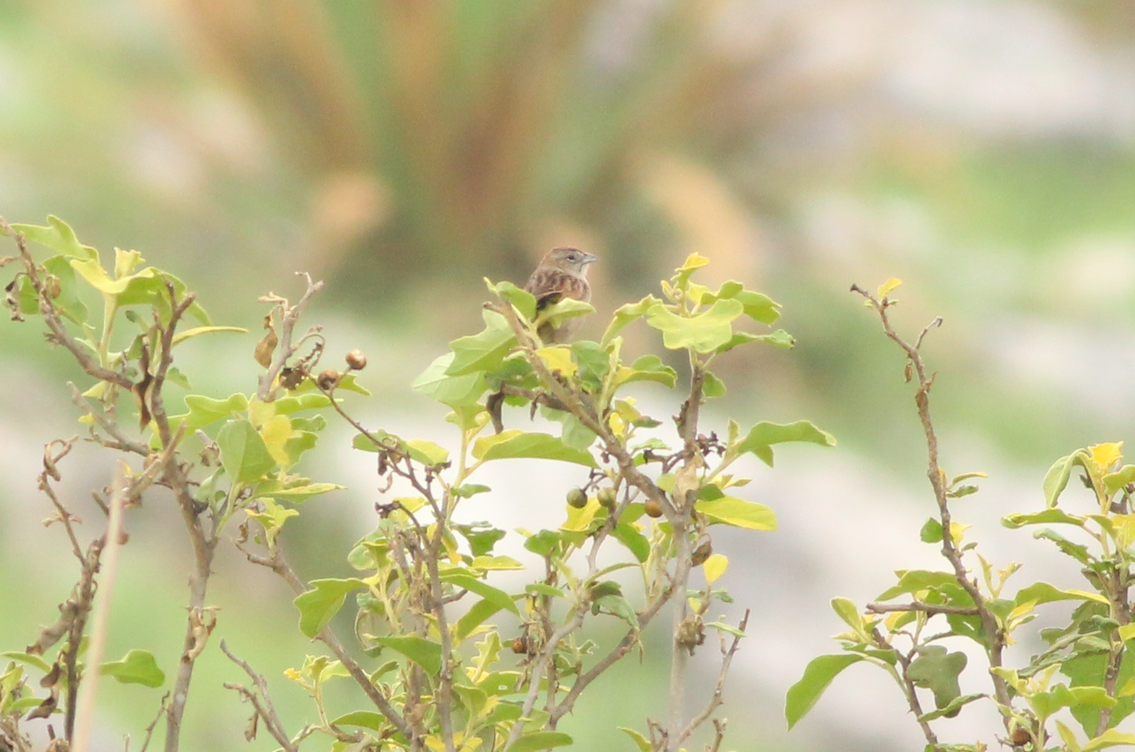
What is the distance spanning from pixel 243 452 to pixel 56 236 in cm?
9

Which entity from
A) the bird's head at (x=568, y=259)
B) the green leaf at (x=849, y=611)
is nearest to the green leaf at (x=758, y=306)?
the green leaf at (x=849, y=611)

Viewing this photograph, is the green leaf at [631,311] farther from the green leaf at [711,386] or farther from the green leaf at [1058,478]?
the green leaf at [1058,478]

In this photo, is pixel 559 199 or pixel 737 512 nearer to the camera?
pixel 737 512

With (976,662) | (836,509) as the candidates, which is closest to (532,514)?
(836,509)

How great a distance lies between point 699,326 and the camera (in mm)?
352

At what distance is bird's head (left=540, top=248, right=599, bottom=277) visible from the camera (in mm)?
1087

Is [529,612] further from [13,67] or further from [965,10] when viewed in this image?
[965,10]

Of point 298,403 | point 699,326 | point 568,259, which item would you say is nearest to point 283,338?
point 298,403

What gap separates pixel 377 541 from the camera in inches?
15.6

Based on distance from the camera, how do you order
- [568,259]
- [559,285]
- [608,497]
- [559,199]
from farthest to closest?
[559,199]
[568,259]
[559,285]
[608,497]

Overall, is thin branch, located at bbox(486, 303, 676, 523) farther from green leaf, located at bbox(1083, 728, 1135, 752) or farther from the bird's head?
the bird's head

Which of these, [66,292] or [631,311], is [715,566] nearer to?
[631,311]

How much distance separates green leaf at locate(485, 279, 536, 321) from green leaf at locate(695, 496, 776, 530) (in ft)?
0.27

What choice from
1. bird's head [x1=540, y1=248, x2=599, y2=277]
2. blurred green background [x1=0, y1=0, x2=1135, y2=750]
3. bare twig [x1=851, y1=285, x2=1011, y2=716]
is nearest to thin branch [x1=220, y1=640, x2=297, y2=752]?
bare twig [x1=851, y1=285, x2=1011, y2=716]
